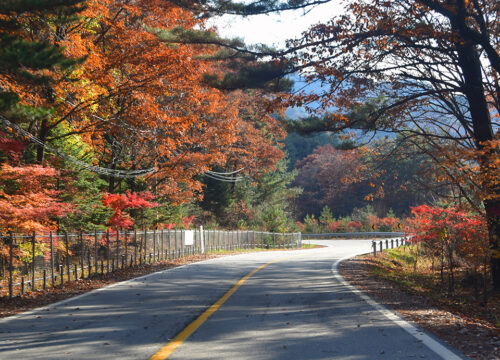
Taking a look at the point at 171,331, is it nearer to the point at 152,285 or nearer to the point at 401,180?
the point at 152,285

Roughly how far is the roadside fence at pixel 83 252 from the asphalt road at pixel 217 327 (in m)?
2.38

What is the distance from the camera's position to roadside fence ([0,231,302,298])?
12.4 metres

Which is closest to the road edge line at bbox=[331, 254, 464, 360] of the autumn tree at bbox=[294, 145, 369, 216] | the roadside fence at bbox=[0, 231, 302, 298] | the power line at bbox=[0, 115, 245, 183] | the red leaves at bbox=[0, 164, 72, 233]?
the roadside fence at bbox=[0, 231, 302, 298]

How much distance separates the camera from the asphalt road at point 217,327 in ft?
18.4

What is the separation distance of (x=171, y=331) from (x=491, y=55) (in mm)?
10140

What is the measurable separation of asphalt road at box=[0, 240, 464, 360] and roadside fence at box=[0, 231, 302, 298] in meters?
2.38

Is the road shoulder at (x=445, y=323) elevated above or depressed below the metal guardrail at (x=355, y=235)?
above

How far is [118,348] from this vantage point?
19.0ft

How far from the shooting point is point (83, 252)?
1533 cm

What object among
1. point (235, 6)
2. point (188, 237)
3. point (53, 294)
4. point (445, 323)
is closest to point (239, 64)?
point (235, 6)

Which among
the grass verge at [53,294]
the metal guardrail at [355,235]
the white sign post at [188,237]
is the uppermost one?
the white sign post at [188,237]

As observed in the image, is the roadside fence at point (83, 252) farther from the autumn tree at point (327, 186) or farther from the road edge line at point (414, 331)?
the autumn tree at point (327, 186)

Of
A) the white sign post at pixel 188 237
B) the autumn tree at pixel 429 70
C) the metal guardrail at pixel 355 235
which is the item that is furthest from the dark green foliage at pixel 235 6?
the metal guardrail at pixel 355 235

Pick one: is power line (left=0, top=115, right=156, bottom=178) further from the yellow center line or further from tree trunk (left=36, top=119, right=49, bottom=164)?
the yellow center line
